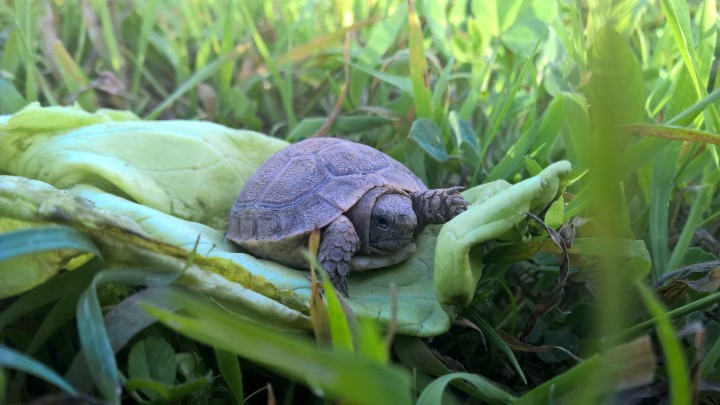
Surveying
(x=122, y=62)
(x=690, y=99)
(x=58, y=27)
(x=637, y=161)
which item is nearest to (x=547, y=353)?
(x=637, y=161)

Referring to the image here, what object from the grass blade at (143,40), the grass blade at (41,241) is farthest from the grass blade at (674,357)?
the grass blade at (143,40)

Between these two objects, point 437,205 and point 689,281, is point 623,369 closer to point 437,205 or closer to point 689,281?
point 689,281

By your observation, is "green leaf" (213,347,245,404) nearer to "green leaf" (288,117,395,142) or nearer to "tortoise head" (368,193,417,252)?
"tortoise head" (368,193,417,252)

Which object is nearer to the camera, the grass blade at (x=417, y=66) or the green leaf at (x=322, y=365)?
Result: the green leaf at (x=322, y=365)

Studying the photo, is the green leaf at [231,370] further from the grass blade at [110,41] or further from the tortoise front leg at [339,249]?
the grass blade at [110,41]

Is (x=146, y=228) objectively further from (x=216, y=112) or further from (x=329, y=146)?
(x=216, y=112)

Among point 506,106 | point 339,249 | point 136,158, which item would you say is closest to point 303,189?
point 339,249
